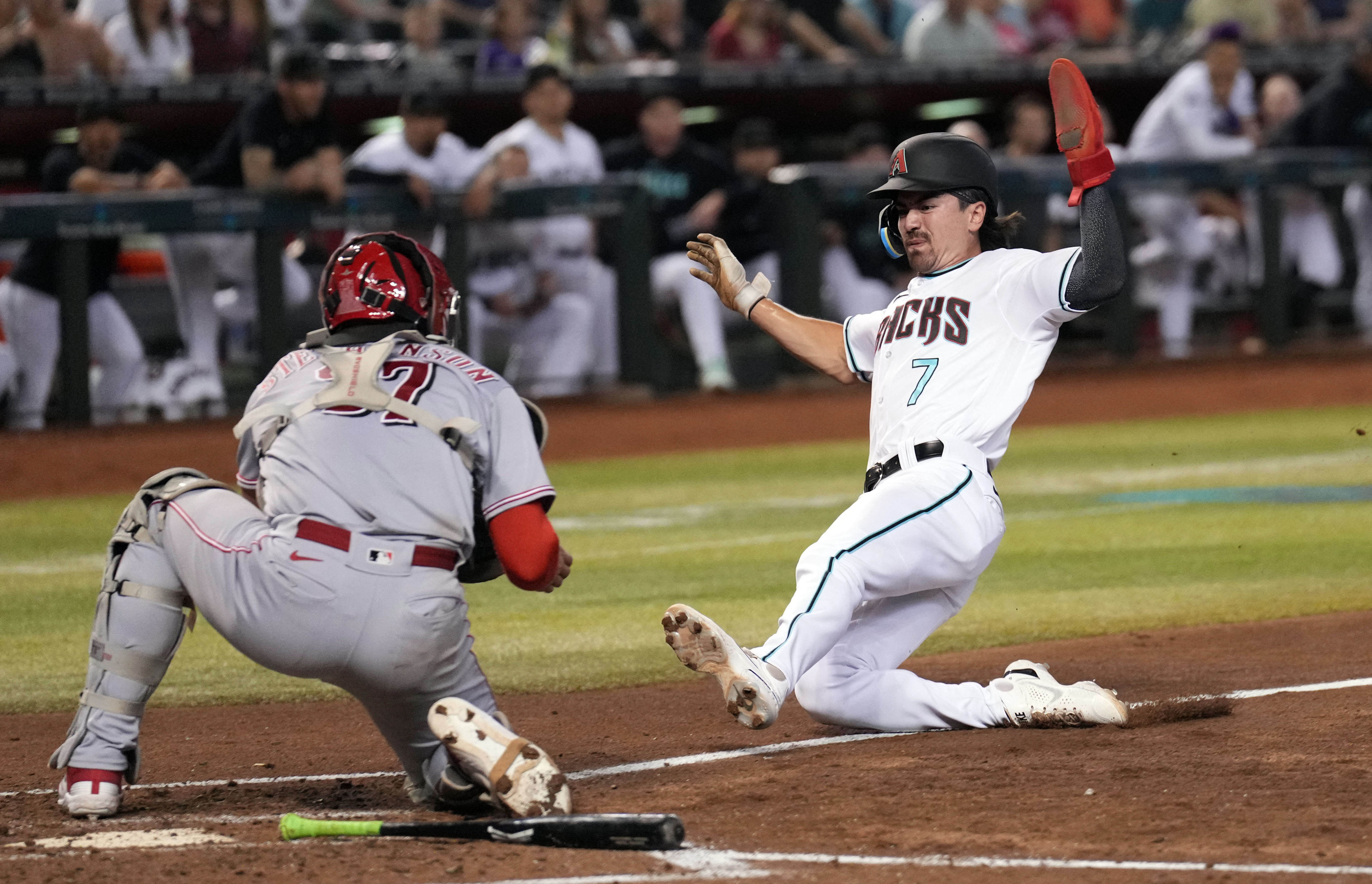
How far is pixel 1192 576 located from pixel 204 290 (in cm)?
626

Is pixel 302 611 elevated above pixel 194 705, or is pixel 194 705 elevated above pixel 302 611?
pixel 302 611

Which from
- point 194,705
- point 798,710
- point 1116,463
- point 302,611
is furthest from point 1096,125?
point 1116,463

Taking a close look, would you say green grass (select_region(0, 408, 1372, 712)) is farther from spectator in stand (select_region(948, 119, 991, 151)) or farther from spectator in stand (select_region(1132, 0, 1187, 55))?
spectator in stand (select_region(1132, 0, 1187, 55))

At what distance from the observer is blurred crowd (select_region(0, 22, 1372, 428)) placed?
1070cm

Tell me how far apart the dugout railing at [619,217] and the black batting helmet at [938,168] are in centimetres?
693

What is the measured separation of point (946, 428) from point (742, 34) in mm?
10039

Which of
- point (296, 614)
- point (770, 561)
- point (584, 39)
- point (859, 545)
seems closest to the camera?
point (296, 614)

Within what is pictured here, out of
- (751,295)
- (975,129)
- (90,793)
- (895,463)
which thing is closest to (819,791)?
(895,463)

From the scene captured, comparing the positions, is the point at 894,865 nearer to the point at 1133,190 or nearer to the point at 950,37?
the point at 1133,190

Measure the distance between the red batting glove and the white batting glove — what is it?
99 cm

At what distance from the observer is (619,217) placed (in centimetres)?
1213

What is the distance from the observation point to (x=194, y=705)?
5.45 m

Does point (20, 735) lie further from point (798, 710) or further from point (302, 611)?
point (798, 710)

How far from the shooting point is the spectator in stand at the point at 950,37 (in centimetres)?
1462
